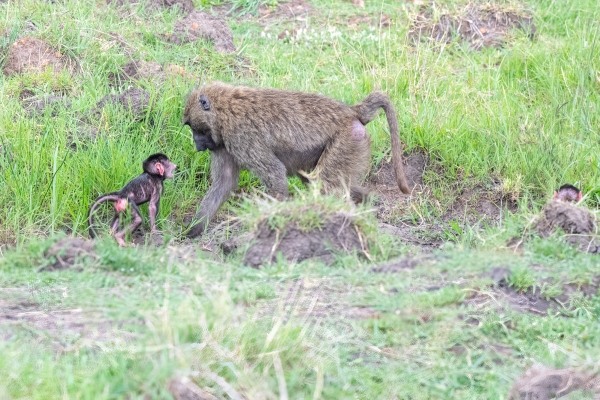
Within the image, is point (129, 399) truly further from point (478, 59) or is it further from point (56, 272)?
point (478, 59)

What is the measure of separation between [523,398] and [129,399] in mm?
1330

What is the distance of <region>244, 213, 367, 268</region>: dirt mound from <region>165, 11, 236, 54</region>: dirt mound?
358 centimetres

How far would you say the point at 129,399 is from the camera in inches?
110

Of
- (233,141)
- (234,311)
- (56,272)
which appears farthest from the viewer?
(233,141)

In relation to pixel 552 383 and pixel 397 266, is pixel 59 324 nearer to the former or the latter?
pixel 397 266

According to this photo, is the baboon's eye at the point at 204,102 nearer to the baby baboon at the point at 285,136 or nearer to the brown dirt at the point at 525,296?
the baby baboon at the point at 285,136

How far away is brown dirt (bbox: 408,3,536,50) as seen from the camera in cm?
832

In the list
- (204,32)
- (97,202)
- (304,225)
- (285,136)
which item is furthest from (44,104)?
(304,225)

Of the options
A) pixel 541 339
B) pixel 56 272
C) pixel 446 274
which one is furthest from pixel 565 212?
pixel 56 272

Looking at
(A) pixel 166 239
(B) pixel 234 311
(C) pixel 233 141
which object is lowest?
(A) pixel 166 239

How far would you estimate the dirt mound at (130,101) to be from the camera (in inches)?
262

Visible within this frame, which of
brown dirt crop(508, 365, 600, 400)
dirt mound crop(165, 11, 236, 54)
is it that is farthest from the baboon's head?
brown dirt crop(508, 365, 600, 400)

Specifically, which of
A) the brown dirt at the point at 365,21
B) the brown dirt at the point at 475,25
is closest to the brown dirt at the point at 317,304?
the brown dirt at the point at 475,25

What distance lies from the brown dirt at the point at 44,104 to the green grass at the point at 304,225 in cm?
9
